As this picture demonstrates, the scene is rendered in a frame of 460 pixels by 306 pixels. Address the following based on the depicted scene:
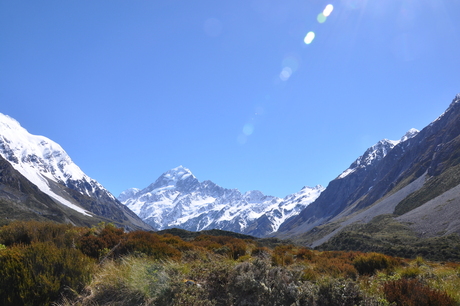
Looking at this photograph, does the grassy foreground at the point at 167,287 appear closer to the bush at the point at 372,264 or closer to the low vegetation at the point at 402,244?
the bush at the point at 372,264

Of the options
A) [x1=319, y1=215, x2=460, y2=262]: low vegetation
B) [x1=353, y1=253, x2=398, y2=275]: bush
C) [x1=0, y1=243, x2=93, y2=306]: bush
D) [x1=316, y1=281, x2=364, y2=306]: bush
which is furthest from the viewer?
[x1=319, y1=215, x2=460, y2=262]: low vegetation

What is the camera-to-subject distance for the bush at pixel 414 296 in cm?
533

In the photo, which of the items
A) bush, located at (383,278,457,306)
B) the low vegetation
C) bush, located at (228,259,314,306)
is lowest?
bush, located at (383,278,457,306)

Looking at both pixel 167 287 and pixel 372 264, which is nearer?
pixel 167 287

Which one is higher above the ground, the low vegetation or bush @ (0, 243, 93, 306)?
the low vegetation

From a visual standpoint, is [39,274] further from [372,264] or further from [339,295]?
[372,264]

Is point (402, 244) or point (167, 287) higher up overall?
point (402, 244)

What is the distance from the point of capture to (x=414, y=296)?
5496mm

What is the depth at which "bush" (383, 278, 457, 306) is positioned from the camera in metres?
5.33

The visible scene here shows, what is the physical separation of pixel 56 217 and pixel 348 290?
154665 millimetres

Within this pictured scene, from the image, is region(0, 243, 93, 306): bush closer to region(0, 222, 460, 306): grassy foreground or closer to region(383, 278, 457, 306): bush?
region(0, 222, 460, 306): grassy foreground

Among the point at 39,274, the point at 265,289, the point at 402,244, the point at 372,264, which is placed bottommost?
the point at 265,289

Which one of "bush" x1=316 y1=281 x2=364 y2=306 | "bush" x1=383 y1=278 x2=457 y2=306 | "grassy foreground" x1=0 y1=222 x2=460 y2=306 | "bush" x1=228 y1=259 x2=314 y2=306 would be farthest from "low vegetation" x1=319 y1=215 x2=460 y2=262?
"bush" x1=228 y1=259 x2=314 y2=306

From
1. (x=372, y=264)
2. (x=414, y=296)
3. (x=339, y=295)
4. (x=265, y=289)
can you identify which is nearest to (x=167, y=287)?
(x=265, y=289)
